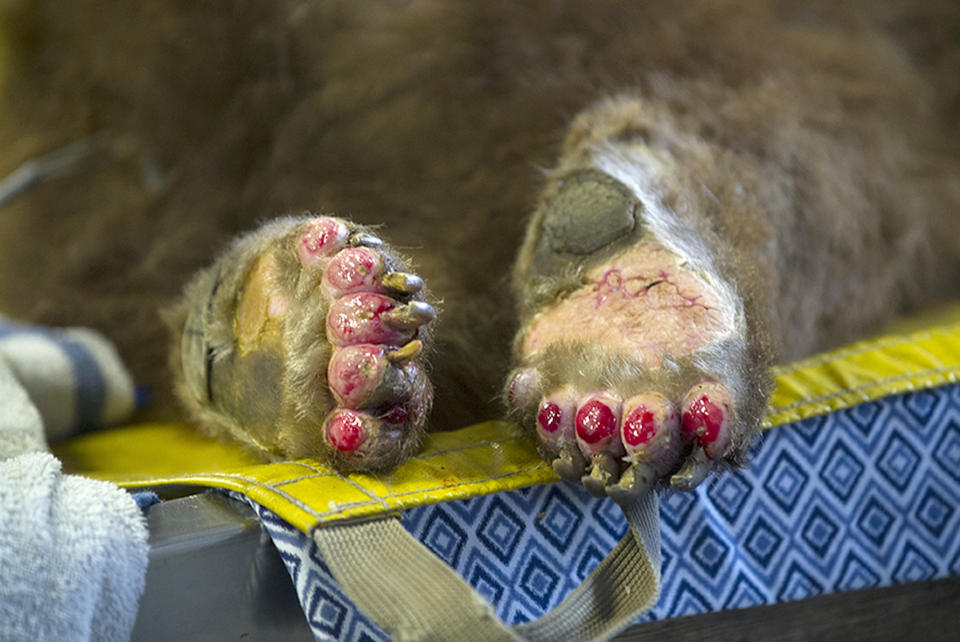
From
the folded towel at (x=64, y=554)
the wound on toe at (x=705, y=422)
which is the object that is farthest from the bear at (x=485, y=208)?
the folded towel at (x=64, y=554)

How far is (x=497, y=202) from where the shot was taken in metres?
1.09

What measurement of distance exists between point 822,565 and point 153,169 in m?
0.96

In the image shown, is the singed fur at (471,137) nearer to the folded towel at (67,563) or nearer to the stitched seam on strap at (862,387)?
the stitched seam on strap at (862,387)

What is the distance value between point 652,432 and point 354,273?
0.80 ft

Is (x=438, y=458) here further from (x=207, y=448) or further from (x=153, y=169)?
(x=153, y=169)

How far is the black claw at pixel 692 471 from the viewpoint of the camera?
65 cm

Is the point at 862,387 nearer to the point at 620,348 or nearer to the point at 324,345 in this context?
the point at 620,348

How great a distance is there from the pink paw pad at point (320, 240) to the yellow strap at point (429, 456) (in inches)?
6.3

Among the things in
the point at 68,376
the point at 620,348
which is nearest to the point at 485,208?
the point at 620,348

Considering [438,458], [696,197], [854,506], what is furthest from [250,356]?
[854,506]

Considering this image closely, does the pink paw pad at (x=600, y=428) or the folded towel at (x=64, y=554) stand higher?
the pink paw pad at (x=600, y=428)

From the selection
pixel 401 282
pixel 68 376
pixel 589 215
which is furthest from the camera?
pixel 68 376

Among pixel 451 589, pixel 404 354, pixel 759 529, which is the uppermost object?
pixel 404 354

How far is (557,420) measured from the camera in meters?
0.71
